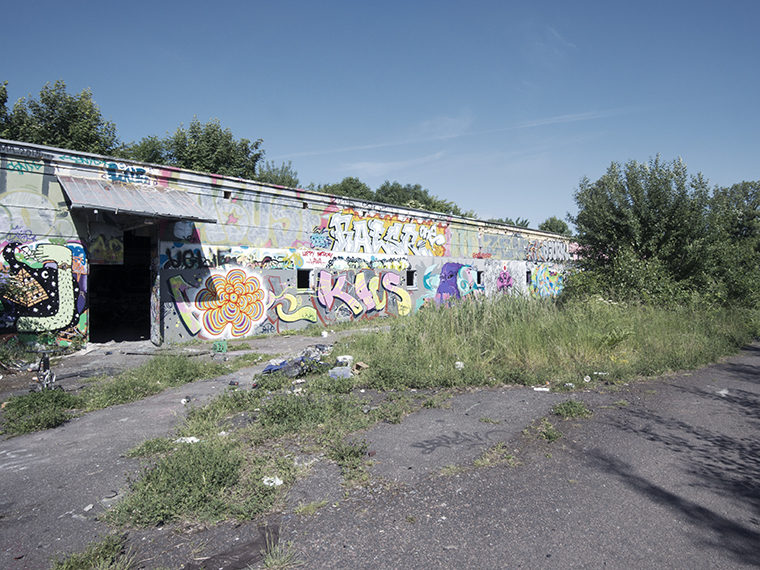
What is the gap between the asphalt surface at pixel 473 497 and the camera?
9.13 ft

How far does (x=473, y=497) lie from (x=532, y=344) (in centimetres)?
455

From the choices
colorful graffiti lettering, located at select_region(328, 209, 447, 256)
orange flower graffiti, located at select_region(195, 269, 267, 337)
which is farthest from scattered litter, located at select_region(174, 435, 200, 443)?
colorful graffiti lettering, located at select_region(328, 209, 447, 256)

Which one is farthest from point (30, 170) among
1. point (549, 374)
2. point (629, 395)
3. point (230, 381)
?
point (629, 395)

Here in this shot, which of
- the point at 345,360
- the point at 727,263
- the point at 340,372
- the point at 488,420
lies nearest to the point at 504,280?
the point at 727,263

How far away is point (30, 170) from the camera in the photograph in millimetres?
9625

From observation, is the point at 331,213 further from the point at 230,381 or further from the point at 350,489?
the point at 350,489

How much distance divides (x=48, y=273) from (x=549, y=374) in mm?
10530

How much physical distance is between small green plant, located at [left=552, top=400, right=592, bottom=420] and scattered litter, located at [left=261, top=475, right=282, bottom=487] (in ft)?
10.8

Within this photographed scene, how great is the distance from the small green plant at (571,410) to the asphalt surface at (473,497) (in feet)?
0.54

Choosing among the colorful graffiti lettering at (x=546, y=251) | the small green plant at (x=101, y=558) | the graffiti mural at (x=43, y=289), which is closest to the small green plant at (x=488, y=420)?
the small green plant at (x=101, y=558)

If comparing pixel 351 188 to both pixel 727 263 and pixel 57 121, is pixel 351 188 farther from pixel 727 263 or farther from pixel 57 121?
pixel 727 263

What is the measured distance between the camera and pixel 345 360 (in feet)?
25.0

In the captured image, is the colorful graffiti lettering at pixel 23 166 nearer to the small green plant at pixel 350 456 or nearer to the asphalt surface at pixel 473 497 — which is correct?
the asphalt surface at pixel 473 497

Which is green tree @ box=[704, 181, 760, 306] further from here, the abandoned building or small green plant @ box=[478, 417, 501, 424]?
A: small green plant @ box=[478, 417, 501, 424]
